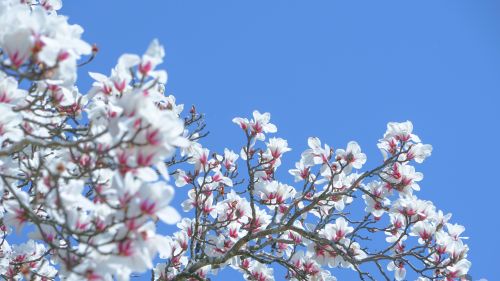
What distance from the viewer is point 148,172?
2988 mm

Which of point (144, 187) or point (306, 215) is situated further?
point (306, 215)

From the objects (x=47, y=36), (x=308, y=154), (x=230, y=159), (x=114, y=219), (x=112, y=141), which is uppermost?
(x=230, y=159)

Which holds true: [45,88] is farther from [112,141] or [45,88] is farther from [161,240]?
[161,240]

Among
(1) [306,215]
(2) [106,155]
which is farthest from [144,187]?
(1) [306,215]

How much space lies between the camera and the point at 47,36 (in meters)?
3.08

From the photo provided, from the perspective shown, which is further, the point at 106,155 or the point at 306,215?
the point at 306,215

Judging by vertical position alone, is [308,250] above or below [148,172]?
above

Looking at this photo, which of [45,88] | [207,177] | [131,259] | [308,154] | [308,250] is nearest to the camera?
[131,259]

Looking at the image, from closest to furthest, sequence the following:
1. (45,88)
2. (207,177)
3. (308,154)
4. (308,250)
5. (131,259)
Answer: (131,259)
(45,88)
(308,250)
(308,154)
(207,177)

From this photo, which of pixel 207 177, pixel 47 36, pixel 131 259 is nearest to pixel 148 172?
pixel 131 259

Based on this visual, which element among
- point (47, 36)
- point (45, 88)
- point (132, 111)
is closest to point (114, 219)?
point (132, 111)

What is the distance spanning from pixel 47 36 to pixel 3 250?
12.1ft

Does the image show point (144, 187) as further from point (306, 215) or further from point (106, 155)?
point (306, 215)

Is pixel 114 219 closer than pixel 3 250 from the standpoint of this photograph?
Yes
